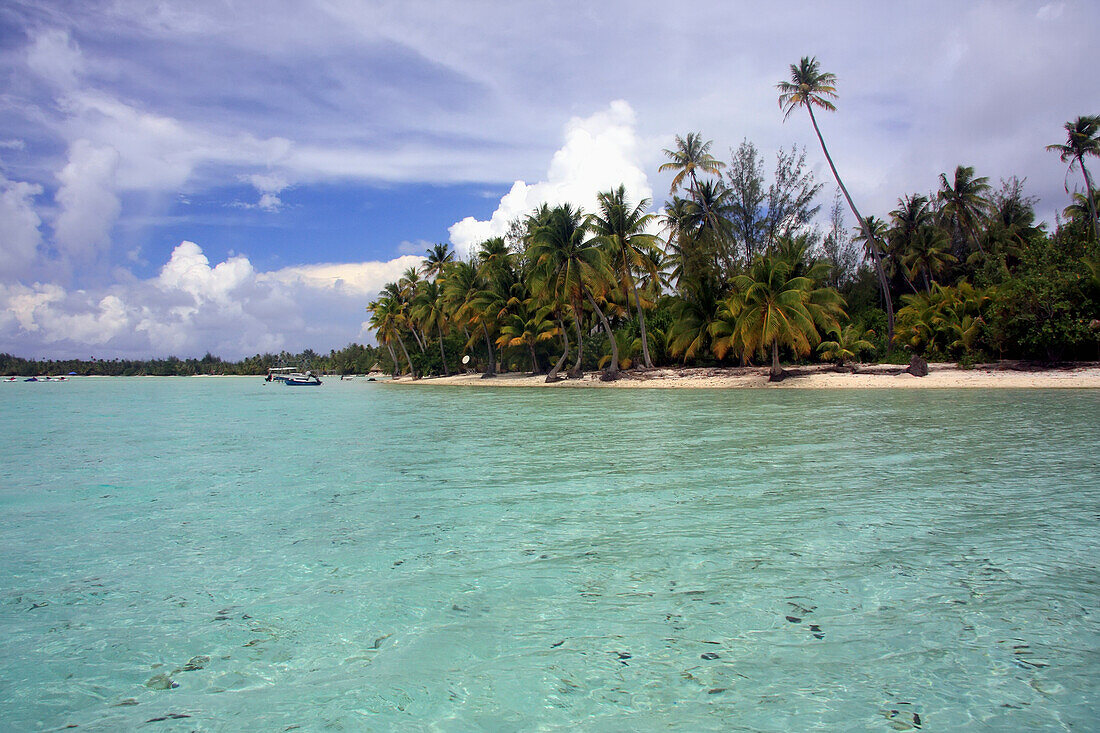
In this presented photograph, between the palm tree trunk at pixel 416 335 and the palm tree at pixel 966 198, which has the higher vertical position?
the palm tree at pixel 966 198

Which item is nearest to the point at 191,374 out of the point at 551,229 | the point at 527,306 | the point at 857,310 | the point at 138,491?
the point at 527,306

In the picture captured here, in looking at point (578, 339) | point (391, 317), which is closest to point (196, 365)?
point (391, 317)

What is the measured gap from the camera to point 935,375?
912 inches

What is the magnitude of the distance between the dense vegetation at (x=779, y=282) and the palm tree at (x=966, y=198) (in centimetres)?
9

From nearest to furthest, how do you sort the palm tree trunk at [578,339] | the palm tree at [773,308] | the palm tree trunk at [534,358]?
the palm tree at [773,308] < the palm tree trunk at [578,339] < the palm tree trunk at [534,358]

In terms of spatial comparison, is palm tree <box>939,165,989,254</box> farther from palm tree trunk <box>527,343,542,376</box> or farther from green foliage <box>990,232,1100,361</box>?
palm tree trunk <box>527,343,542,376</box>

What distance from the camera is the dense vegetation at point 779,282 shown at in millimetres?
23281

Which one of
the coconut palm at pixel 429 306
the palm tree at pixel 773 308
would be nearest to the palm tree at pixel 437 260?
the coconut palm at pixel 429 306

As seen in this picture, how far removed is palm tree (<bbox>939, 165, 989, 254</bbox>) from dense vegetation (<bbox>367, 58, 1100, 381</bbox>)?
90 mm

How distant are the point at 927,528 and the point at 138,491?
8533 millimetres

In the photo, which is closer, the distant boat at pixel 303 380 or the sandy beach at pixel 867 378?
the sandy beach at pixel 867 378

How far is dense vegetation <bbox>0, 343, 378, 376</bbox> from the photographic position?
352ft

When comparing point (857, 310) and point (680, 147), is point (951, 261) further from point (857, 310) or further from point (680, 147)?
point (680, 147)

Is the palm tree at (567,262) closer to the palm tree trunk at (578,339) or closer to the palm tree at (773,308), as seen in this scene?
the palm tree trunk at (578,339)
